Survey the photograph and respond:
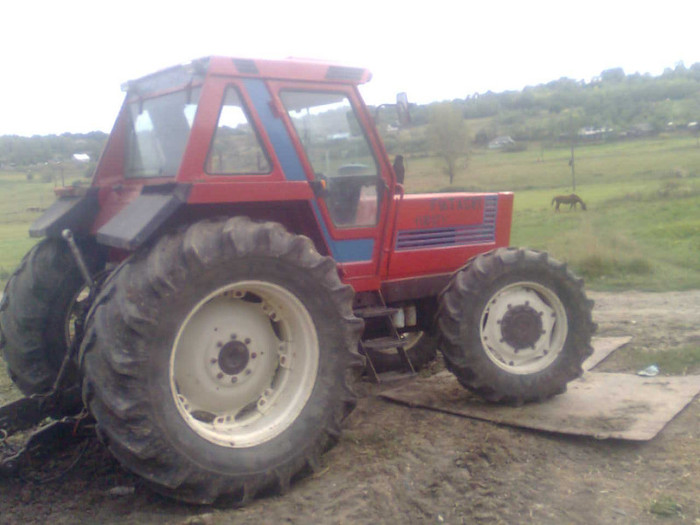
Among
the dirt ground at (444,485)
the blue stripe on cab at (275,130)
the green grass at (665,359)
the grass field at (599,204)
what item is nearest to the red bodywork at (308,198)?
the blue stripe on cab at (275,130)

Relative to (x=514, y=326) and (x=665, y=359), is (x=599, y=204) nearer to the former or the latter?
(x=665, y=359)

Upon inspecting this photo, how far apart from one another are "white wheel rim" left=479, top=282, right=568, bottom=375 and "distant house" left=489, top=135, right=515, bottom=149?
35521 mm

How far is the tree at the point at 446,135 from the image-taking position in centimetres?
2583

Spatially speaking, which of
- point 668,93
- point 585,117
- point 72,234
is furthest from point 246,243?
point 668,93

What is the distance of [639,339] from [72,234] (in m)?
5.44

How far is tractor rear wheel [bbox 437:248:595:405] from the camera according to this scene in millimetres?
5191

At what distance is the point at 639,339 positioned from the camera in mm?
7305

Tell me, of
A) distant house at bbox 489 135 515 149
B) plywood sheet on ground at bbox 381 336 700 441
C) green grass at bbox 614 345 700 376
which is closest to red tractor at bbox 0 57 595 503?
plywood sheet on ground at bbox 381 336 700 441

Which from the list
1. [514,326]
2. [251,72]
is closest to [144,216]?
[251,72]

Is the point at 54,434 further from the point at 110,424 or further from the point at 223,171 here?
the point at 223,171

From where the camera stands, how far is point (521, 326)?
5.45 meters

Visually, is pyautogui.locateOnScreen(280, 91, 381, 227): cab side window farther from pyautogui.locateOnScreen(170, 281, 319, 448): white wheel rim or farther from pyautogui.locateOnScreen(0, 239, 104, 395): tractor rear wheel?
pyautogui.locateOnScreen(0, 239, 104, 395): tractor rear wheel

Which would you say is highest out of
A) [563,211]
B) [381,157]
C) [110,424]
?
[381,157]

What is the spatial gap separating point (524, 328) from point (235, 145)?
2.58 m
